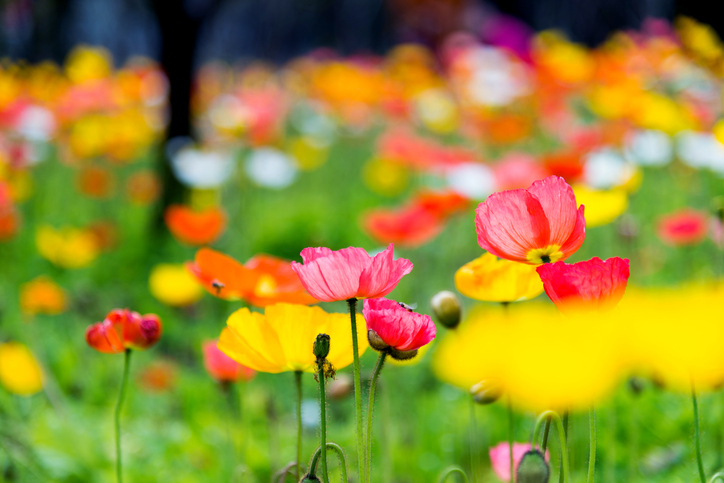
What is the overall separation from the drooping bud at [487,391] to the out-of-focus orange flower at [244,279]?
0.18 meters

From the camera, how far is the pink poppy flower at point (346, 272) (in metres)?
0.49

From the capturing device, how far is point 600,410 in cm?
128

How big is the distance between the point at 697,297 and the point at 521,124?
2278 mm

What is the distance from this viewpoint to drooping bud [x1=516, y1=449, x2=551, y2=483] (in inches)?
19.0

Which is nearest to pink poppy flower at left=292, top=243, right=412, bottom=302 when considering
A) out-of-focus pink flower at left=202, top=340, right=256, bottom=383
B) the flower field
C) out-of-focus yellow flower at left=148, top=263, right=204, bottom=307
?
the flower field

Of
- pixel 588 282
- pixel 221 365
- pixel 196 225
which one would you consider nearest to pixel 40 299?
pixel 196 225

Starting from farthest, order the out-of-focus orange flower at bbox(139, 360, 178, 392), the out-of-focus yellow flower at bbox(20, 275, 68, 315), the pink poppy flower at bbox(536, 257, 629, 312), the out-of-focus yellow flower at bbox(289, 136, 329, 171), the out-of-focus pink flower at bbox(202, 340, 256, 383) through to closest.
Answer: the out-of-focus yellow flower at bbox(289, 136, 329, 171), the out-of-focus orange flower at bbox(139, 360, 178, 392), the out-of-focus yellow flower at bbox(20, 275, 68, 315), the out-of-focus pink flower at bbox(202, 340, 256, 383), the pink poppy flower at bbox(536, 257, 629, 312)

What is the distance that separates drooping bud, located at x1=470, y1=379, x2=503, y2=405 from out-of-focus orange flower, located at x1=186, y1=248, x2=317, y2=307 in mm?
182

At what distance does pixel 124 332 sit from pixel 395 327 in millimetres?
300

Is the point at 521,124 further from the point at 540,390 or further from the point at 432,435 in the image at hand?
the point at 540,390

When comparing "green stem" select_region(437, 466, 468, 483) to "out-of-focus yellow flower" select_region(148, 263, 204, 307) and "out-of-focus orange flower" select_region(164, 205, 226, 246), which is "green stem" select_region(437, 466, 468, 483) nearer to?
"out-of-focus orange flower" select_region(164, 205, 226, 246)

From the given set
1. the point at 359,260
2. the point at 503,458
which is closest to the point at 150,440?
the point at 503,458

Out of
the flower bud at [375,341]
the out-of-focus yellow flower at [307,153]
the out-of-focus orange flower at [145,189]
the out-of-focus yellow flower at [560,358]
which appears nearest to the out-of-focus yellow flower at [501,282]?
the flower bud at [375,341]

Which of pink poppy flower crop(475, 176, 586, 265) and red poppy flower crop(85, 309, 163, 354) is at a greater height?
pink poppy flower crop(475, 176, 586, 265)
